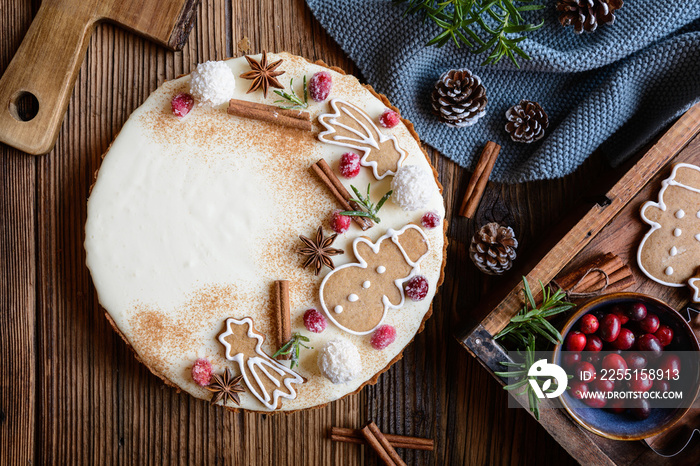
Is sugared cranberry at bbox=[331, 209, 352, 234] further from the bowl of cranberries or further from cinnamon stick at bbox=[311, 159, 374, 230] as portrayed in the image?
the bowl of cranberries

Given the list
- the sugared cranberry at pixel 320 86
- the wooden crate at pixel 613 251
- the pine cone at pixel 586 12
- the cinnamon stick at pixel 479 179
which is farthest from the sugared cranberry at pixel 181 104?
the pine cone at pixel 586 12

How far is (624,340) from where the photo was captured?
1.77 metres

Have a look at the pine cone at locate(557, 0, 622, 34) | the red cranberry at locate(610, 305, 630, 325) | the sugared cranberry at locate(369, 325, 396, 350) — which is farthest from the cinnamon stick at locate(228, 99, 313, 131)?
the red cranberry at locate(610, 305, 630, 325)

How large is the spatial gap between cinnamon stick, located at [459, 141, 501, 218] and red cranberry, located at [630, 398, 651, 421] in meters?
0.89

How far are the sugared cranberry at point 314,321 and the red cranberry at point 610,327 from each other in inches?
38.2

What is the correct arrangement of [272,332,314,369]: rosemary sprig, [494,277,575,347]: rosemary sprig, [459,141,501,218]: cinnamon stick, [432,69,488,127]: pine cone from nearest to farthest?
[494,277,575,347]: rosemary sprig → [272,332,314,369]: rosemary sprig → [432,69,488,127]: pine cone → [459,141,501,218]: cinnamon stick

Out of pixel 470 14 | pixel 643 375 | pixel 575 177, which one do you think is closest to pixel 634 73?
pixel 575 177

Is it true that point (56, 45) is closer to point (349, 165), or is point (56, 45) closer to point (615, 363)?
point (349, 165)

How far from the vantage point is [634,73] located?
1.95m

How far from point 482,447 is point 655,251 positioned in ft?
3.39

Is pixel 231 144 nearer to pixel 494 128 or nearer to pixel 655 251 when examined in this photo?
pixel 494 128

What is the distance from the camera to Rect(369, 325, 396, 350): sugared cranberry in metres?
1.84

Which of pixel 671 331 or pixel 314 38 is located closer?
pixel 671 331

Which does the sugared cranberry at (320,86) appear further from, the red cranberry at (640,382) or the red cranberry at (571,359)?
the red cranberry at (640,382)
